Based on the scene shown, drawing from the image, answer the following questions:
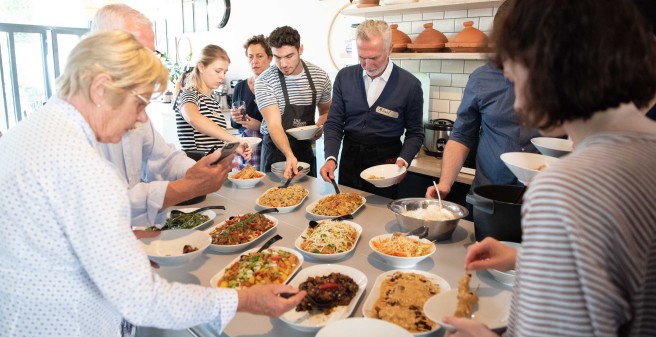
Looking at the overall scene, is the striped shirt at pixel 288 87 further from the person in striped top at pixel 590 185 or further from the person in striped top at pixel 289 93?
the person in striped top at pixel 590 185

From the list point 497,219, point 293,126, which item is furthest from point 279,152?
point 497,219

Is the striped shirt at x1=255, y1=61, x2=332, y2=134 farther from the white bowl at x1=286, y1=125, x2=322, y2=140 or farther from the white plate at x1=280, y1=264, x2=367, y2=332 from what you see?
the white plate at x1=280, y1=264, x2=367, y2=332

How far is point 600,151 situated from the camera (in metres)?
0.81

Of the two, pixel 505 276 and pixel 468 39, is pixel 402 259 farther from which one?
pixel 468 39

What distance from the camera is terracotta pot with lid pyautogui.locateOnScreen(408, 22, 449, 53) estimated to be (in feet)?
12.1

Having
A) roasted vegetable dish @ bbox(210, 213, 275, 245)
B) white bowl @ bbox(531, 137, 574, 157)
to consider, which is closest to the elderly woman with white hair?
roasted vegetable dish @ bbox(210, 213, 275, 245)

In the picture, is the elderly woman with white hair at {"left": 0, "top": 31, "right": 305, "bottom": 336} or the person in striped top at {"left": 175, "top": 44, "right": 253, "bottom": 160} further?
the person in striped top at {"left": 175, "top": 44, "right": 253, "bottom": 160}

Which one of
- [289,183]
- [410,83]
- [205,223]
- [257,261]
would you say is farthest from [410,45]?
[257,261]

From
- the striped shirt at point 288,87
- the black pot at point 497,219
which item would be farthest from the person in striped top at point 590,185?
the striped shirt at point 288,87

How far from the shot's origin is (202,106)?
3354 mm

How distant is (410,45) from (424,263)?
8.17ft

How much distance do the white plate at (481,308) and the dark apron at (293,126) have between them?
257 cm

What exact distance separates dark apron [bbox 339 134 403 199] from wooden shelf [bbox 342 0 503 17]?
1.17 meters

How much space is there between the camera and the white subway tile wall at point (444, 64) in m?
3.85
